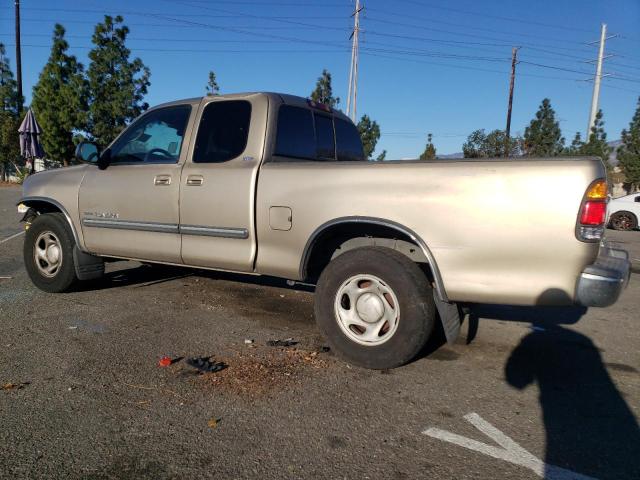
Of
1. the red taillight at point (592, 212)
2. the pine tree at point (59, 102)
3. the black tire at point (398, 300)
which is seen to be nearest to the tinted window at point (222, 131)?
the black tire at point (398, 300)

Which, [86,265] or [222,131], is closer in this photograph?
[222,131]

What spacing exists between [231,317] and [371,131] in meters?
24.1

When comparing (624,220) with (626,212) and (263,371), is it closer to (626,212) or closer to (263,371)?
(626,212)

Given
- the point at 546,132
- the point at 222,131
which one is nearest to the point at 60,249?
the point at 222,131

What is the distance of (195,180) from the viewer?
4250mm

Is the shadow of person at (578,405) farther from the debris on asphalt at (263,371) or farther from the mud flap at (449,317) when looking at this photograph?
the debris on asphalt at (263,371)

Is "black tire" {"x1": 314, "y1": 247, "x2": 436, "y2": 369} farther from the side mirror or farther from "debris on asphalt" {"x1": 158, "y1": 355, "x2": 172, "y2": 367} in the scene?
the side mirror

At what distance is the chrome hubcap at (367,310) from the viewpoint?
11.4 ft

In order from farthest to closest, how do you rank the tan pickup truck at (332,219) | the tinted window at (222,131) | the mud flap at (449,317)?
the tinted window at (222,131)
the mud flap at (449,317)
the tan pickup truck at (332,219)

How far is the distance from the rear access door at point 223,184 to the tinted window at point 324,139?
2.56 feet

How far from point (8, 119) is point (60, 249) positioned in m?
44.9

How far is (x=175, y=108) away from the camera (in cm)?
469

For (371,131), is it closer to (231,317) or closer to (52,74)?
(52,74)

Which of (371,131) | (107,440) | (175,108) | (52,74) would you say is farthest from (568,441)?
(52,74)
